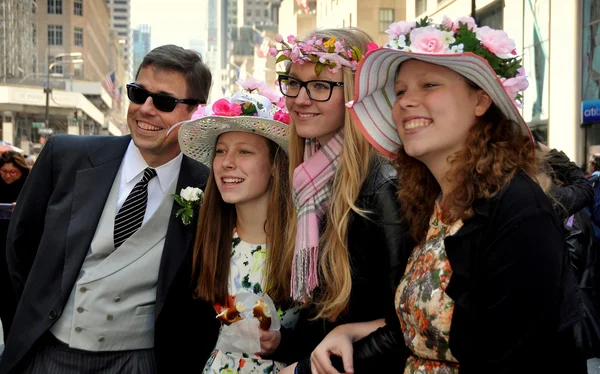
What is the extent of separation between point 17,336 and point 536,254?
2.73 meters

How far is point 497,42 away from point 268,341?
1762mm

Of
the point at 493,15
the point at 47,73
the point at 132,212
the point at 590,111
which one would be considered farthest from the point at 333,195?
the point at 47,73

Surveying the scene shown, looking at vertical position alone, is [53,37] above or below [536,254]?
above

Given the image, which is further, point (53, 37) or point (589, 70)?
point (53, 37)

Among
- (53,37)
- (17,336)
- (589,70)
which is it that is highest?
(53,37)

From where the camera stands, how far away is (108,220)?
145 inches

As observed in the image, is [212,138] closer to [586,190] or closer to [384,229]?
[384,229]

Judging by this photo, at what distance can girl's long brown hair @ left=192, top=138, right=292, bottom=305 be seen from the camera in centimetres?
350

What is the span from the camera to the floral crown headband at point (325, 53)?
3322mm

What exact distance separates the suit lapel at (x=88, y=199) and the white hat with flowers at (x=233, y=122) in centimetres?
43

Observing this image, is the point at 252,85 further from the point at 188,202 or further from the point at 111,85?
the point at 111,85

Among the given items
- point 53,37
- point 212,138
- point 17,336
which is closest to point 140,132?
point 212,138

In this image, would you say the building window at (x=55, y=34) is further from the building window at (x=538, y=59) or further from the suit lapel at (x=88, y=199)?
the suit lapel at (x=88, y=199)

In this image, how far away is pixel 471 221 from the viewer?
2.22 m
